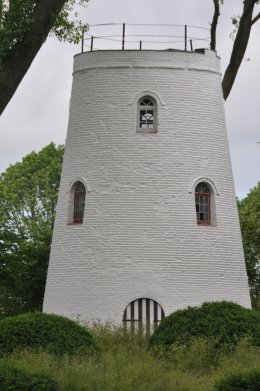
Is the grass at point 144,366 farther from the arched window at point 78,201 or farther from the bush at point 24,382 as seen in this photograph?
the arched window at point 78,201

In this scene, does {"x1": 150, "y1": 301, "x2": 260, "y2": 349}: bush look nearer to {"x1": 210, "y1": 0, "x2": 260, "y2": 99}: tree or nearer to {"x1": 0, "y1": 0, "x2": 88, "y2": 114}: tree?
{"x1": 0, "y1": 0, "x2": 88, "y2": 114}: tree

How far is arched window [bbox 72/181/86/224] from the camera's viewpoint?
32.2m

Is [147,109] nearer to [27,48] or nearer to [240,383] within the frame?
[27,48]

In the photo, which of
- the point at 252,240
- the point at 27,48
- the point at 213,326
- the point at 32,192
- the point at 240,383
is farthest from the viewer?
the point at 32,192

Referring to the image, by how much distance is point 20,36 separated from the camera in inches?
890

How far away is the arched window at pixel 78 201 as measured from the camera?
32.2 m

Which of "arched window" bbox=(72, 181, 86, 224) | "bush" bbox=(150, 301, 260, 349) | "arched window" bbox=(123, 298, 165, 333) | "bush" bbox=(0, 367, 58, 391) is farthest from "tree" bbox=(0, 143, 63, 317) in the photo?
"bush" bbox=(0, 367, 58, 391)

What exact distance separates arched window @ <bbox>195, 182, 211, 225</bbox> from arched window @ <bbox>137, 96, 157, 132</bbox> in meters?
2.51

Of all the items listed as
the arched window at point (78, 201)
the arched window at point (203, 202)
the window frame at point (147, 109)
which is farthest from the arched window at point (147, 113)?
the arched window at point (78, 201)

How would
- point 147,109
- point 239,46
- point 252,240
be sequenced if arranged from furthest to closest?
point 252,240 → point 239,46 → point 147,109

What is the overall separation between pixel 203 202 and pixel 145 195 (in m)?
2.05

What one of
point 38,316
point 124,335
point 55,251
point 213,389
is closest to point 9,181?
point 55,251

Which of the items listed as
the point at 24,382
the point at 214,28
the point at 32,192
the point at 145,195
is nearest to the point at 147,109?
the point at 145,195

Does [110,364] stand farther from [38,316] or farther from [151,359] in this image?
[38,316]
